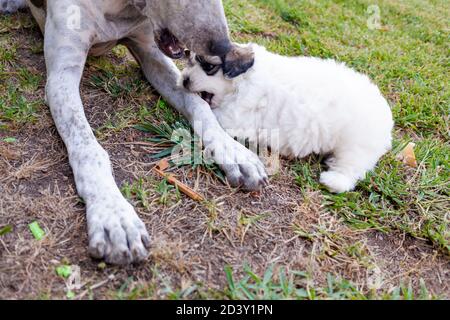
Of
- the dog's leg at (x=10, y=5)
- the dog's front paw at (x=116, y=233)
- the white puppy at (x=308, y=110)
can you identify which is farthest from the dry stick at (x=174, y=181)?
the dog's leg at (x=10, y=5)

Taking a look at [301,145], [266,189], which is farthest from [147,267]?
[301,145]

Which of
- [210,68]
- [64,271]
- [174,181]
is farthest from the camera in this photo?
[210,68]

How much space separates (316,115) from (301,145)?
7.1 inches

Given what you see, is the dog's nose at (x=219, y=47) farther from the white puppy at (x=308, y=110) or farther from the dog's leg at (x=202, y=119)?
the dog's leg at (x=202, y=119)

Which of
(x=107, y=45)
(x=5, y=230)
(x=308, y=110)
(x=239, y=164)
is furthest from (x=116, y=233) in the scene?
(x=107, y=45)

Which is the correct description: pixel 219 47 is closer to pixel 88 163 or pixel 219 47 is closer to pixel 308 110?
pixel 308 110

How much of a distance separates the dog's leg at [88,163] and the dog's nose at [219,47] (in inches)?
28.7

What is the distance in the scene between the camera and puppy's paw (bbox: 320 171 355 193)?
8.43 ft

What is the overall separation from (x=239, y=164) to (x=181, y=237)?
0.55 meters

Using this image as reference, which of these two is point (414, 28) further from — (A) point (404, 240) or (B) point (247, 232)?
(B) point (247, 232)

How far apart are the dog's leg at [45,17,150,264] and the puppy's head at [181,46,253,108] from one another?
59 centimetres

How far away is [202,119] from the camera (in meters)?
2.75

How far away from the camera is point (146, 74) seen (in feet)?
10.6
